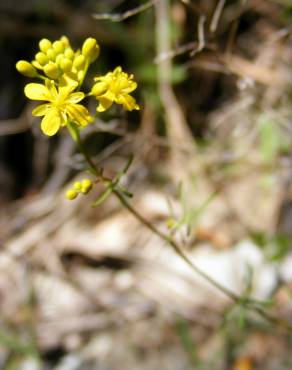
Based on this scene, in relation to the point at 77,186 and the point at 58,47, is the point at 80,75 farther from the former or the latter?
the point at 77,186

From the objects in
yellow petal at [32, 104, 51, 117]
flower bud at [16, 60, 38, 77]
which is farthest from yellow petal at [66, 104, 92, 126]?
flower bud at [16, 60, 38, 77]

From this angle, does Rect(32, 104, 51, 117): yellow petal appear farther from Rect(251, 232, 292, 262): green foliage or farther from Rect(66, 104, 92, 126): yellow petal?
Rect(251, 232, 292, 262): green foliage

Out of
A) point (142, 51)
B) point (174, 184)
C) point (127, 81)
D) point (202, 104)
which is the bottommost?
point (127, 81)

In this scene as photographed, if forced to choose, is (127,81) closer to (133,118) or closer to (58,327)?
(58,327)

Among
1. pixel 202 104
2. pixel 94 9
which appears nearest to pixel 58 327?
pixel 202 104

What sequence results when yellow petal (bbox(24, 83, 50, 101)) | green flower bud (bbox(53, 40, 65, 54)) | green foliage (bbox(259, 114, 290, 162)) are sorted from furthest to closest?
green foliage (bbox(259, 114, 290, 162)) → green flower bud (bbox(53, 40, 65, 54)) → yellow petal (bbox(24, 83, 50, 101))

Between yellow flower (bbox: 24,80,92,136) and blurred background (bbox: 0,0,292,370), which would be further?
blurred background (bbox: 0,0,292,370)

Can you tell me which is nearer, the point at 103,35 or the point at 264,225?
the point at 264,225

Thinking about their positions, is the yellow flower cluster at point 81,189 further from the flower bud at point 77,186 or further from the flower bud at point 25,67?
the flower bud at point 25,67
